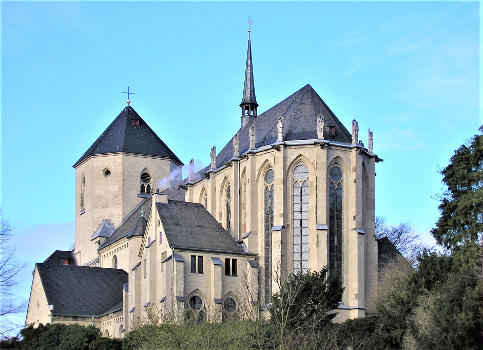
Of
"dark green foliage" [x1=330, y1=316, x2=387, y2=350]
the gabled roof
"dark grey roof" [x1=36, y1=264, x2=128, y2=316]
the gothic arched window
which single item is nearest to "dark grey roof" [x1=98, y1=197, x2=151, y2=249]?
the gabled roof

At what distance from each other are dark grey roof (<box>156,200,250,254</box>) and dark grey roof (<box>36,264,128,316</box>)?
9.61m

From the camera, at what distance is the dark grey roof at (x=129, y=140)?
91812 mm

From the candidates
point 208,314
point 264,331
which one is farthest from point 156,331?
point 208,314

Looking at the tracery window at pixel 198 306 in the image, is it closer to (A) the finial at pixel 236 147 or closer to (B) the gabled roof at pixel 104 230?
(A) the finial at pixel 236 147

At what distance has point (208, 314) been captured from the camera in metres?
65.4

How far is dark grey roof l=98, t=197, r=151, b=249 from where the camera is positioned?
262 feet

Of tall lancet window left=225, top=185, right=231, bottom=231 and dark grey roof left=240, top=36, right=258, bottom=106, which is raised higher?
dark grey roof left=240, top=36, right=258, bottom=106

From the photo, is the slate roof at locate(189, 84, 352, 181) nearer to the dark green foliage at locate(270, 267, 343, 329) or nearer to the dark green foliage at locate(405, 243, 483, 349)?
the dark green foliage at locate(270, 267, 343, 329)

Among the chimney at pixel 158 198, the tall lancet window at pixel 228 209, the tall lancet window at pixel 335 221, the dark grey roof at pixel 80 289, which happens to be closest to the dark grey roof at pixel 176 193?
the dark grey roof at pixel 80 289

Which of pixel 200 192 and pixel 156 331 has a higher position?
pixel 200 192

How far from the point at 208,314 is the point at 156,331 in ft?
43.2

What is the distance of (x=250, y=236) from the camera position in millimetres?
70062

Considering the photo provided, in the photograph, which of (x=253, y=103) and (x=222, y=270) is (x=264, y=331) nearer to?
(x=222, y=270)

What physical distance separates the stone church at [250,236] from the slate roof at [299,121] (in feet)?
0.30
